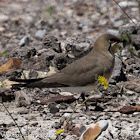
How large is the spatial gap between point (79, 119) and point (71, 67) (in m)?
0.73

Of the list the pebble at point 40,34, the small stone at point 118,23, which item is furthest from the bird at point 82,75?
the small stone at point 118,23

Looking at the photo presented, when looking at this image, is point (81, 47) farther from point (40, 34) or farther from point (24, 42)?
point (40, 34)

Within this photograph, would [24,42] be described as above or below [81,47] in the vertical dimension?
below

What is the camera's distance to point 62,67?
258 inches

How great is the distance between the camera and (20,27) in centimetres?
974

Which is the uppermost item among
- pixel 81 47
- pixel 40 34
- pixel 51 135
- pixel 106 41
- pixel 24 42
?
pixel 106 41

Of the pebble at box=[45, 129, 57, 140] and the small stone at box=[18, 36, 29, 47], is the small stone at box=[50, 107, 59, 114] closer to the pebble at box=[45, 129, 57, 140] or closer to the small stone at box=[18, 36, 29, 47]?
the pebble at box=[45, 129, 57, 140]

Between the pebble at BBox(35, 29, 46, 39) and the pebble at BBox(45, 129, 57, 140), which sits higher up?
the pebble at BBox(45, 129, 57, 140)

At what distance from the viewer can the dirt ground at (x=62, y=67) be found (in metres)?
4.79

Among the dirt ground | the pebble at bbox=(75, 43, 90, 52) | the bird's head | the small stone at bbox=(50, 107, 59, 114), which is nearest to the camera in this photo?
the dirt ground

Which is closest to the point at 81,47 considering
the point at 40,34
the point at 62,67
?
the point at 62,67

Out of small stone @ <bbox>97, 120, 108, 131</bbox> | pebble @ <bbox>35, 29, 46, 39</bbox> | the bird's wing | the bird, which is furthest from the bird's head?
pebble @ <bbox>35, 29, 46, 39</bbox>

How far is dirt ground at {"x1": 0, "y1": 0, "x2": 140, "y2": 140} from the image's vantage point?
4789 mm

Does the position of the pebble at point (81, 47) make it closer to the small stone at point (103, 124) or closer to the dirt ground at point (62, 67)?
the dirt ground at point (62, 67)
